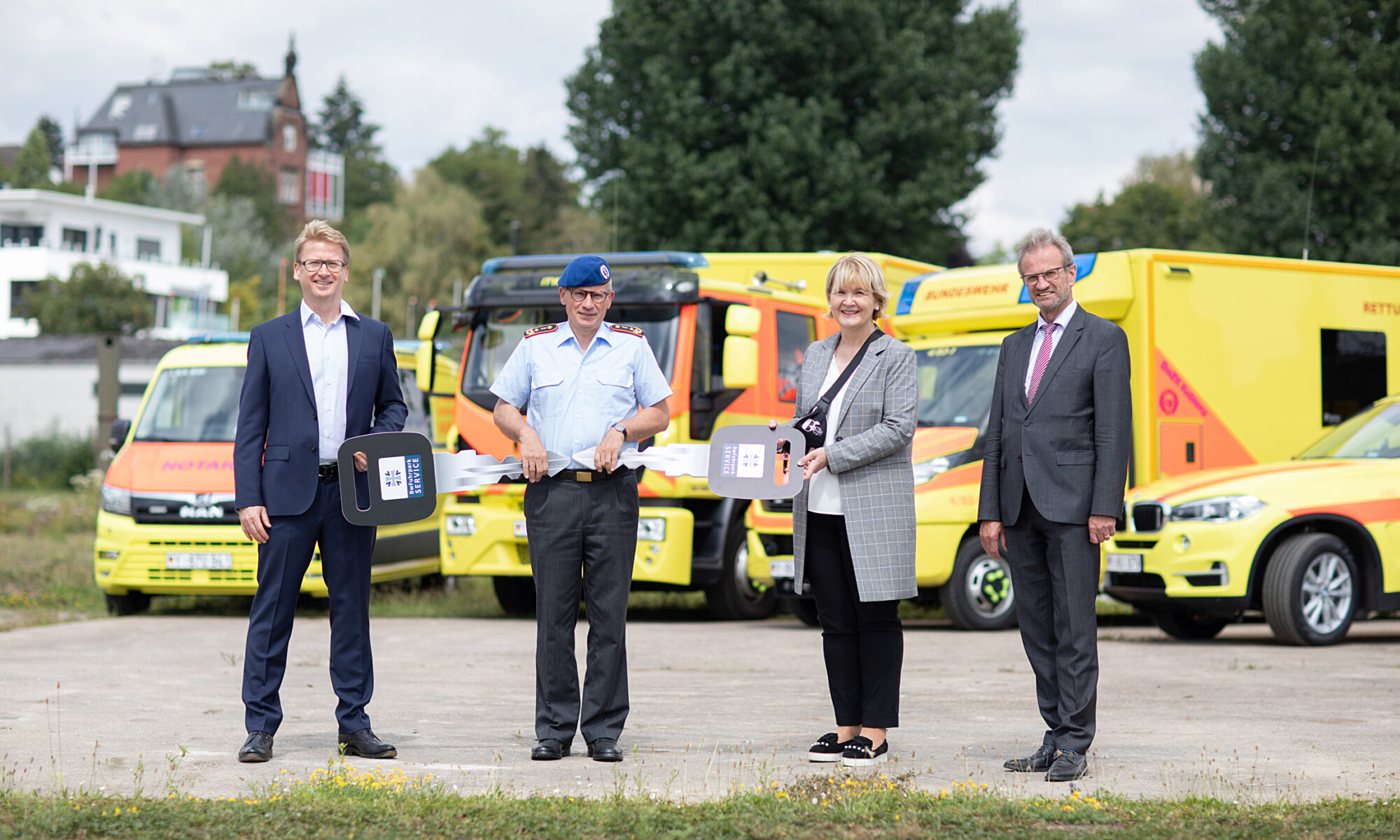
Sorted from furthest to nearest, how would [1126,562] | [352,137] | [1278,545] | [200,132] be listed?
1. [352,137]
2. [200,132]
3. [1126,562]
4. [1278,545]

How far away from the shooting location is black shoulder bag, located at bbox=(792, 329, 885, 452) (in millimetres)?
5965

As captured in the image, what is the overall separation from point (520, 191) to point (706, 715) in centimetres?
7528

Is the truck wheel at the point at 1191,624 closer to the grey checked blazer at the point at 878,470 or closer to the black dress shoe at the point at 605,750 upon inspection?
the grey checked blazer at the point at 878,470

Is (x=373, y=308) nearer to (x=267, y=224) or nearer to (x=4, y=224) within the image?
(x=4, y=224)

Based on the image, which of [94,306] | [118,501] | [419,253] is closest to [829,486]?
[118,501]

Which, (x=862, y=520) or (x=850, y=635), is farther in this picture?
(x=850, y=635)

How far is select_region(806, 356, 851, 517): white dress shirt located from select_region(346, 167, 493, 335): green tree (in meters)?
51.3

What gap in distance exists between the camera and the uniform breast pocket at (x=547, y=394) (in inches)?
239

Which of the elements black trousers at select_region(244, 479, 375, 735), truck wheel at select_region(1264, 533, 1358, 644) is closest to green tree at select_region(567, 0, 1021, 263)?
truck wheel at select_region(1264, 533, 1358, 644)

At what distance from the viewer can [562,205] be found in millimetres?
82188

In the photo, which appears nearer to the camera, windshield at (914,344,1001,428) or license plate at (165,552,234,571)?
windshield at (914,344,1001,428)

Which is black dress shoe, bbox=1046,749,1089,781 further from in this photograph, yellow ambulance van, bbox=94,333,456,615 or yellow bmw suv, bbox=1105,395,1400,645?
yellow ambulance van, bbox=94,333,456,615

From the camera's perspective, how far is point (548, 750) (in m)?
5.90

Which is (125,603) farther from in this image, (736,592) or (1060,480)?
(1060,480)
